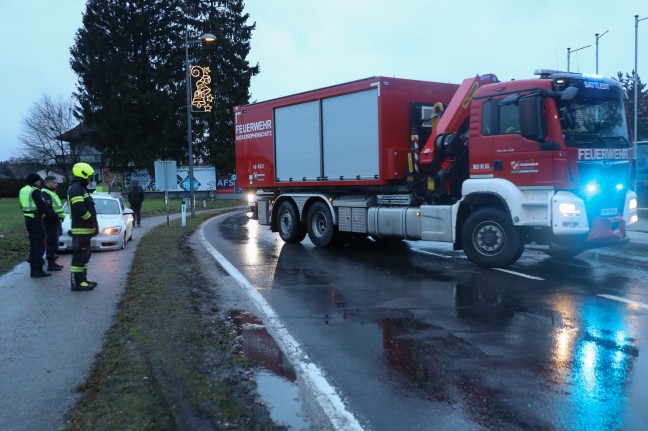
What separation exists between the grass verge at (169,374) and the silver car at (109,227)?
6.01m

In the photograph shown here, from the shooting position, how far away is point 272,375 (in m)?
4.67

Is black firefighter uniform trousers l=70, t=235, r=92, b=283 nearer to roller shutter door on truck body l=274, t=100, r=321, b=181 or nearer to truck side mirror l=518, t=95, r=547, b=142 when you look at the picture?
roller shutter door on truck body l=274, t=100, r=321, b=181

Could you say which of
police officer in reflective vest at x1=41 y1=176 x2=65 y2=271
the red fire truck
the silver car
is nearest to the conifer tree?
the silver car

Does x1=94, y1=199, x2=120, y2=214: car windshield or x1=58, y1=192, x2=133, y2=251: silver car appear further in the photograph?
x1=94, y1=199, x2=120, y2=214: car windshield

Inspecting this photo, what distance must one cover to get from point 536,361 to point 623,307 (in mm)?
2561

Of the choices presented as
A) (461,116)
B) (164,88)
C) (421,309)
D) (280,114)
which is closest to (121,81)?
(164,88)

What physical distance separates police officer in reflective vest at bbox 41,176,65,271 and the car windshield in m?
4.18

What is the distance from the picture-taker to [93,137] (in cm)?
4775

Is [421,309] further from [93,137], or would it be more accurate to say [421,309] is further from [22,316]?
[93,137]

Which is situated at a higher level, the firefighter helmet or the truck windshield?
the truck windshield

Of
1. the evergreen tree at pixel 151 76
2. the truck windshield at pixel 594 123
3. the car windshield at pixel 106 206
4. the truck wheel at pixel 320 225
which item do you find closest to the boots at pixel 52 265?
the car windshield at pixel 106 206

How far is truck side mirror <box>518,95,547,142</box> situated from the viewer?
8816mm

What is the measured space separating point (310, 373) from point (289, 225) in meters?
10.1

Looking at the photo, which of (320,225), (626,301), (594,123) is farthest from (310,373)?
(320,225)
